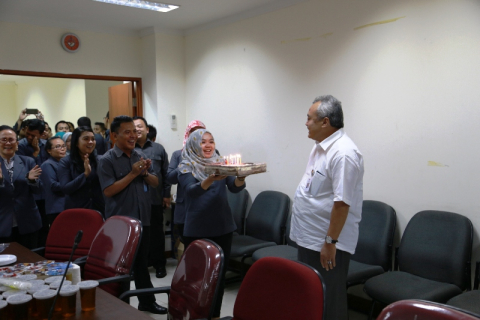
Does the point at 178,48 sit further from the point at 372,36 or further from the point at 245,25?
the point at 372,36

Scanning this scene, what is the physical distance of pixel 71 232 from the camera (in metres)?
2.84

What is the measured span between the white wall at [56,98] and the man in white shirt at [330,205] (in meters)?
7.00

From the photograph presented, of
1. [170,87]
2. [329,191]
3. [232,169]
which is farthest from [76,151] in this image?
[329,191]

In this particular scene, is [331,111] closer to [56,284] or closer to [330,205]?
[330,205]

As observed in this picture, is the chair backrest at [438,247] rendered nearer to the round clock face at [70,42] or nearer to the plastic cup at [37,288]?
the plastic cup at [37,288]

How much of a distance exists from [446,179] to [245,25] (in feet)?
8.80

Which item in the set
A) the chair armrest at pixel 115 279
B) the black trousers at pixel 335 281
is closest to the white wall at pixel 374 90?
the black trousers at pixel 335 281

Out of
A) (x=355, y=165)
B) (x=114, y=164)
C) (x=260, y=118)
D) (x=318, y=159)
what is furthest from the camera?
(x=260, y=118)

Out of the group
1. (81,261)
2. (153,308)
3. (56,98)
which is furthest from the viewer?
(56,98)

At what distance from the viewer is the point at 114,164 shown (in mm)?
3021

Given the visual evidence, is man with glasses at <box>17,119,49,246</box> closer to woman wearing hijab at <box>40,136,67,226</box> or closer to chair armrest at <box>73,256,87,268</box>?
woman wearing hijab at <box>40,136,67,226</box>

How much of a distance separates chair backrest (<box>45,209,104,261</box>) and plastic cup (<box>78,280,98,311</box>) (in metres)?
1.16

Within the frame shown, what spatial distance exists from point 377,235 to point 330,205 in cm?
115

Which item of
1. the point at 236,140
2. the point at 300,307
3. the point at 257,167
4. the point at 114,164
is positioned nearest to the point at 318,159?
the point at 257,167
